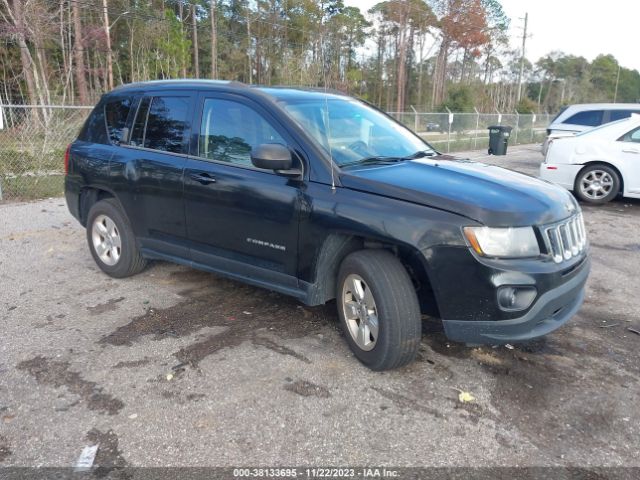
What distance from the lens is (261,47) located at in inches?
1971

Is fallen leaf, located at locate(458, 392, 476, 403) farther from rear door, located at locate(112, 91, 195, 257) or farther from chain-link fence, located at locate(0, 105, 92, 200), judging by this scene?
chain-link fence, located at locate(0, 105, 92, 200)

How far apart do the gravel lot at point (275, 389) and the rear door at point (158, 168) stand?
23.9 inches

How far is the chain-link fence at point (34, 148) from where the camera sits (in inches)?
380

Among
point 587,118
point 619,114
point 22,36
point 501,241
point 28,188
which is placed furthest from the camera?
point 22,36

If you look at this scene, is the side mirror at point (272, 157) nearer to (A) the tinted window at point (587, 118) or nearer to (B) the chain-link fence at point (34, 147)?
(B) the chain-link fence at point (34, 147)

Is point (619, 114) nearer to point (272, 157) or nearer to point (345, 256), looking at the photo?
point (345, 256)

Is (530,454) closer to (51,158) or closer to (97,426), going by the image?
(97,426)

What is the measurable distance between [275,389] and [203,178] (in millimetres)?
1769

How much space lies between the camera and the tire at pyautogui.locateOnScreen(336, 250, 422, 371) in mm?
3178

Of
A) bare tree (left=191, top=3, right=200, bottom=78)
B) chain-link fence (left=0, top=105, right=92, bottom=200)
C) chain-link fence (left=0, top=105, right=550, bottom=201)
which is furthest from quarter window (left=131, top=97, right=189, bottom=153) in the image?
bare tree (left=191, top=3, right=200, bottom=78)

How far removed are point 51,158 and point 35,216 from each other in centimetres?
288

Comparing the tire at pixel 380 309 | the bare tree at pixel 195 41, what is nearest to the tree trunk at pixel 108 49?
the bare tree at pixel 195 41

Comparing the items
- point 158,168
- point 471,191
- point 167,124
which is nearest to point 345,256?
point 471,191

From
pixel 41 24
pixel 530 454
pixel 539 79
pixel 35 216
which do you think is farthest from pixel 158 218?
pixel 539 79
